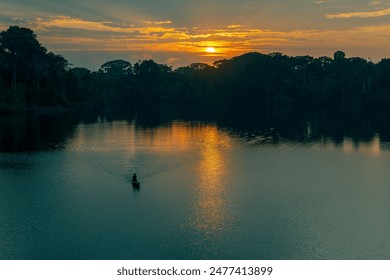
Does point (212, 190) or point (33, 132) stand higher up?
point (33, 132)

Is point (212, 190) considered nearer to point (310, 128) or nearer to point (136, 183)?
point (136, 183)

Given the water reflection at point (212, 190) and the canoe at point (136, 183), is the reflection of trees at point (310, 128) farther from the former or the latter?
the canoe at point (136, 183)

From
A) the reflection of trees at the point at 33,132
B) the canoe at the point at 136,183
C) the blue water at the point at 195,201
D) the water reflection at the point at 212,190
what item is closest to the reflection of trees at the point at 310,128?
the blue water at the point at 195,201

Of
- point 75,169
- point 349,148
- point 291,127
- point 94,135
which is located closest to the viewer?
point 75,169

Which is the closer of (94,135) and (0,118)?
(94,135)

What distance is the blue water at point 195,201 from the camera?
4434 cm

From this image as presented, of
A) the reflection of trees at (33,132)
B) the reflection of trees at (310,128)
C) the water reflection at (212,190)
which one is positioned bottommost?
the reflection of trees at (310,128)

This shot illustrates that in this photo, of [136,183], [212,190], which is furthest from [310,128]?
[136,183]

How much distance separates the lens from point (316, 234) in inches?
1865

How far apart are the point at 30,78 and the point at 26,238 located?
163557 millimetres

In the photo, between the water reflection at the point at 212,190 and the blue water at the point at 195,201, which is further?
the water reflection at the point at 212,190

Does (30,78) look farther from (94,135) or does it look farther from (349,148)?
(349,148)

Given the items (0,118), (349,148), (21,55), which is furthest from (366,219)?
(21,55)

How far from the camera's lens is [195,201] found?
59.5m
